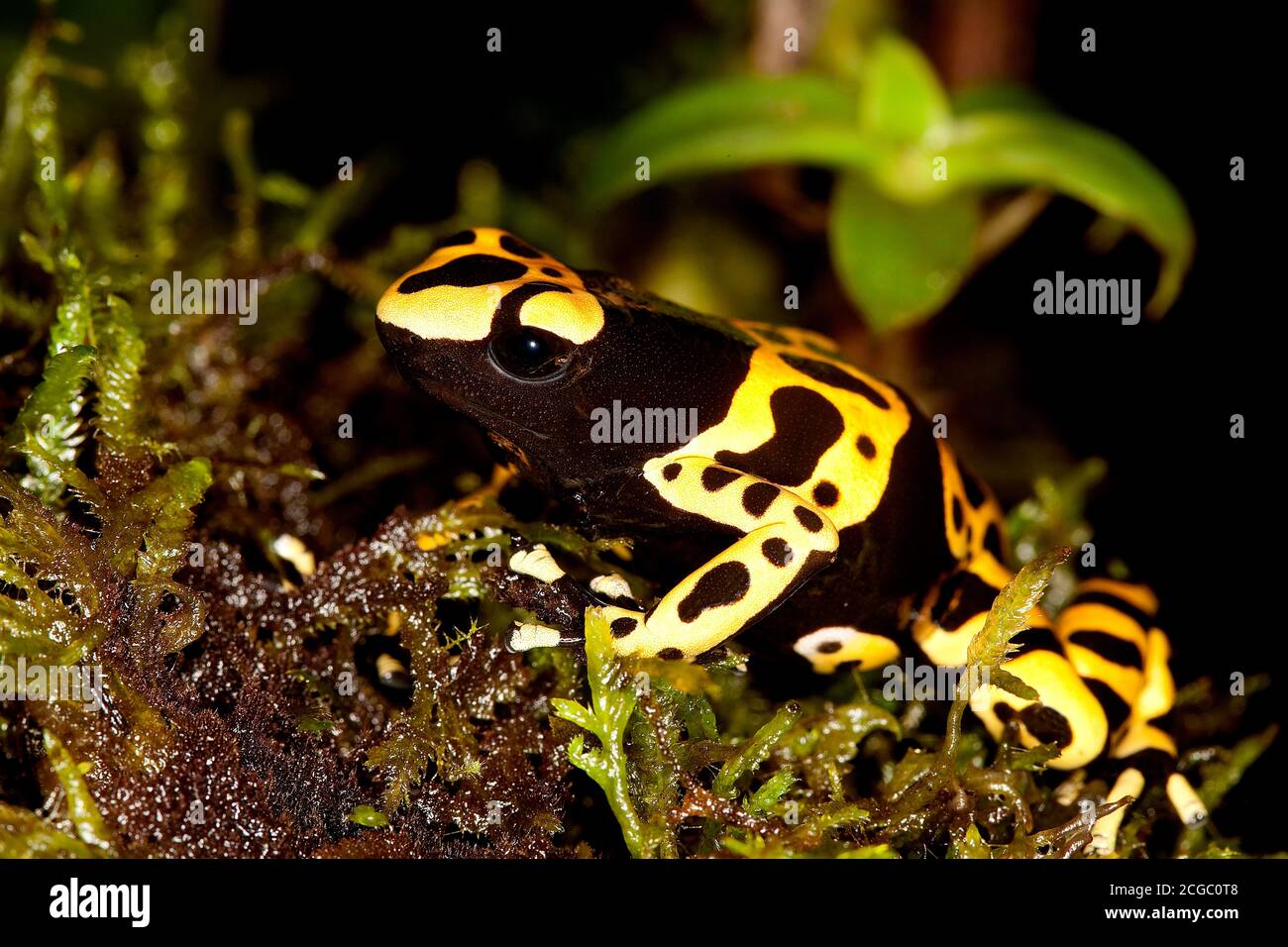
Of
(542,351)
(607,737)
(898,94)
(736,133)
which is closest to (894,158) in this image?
(898,94)

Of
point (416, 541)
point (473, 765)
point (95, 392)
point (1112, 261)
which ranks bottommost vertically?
point (473, 765)

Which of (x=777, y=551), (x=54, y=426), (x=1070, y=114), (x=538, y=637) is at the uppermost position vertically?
(x=1070, y=114)

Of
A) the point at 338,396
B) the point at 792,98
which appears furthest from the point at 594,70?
the point at 338,396

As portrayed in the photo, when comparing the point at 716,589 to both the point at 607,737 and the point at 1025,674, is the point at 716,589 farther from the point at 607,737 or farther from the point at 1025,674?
the point at 1025,674

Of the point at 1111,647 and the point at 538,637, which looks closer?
the point at 538,637

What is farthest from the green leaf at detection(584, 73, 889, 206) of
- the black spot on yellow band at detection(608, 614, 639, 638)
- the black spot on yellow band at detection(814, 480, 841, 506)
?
the black spot on yellow band at detection(608, 614, 639, 638)

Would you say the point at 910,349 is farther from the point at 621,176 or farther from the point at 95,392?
the point at 95,392

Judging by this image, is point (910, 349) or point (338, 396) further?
point (910, 349)

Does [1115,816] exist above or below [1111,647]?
below
